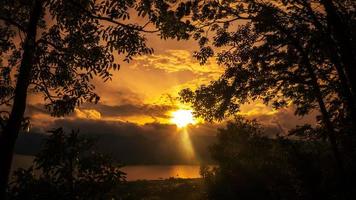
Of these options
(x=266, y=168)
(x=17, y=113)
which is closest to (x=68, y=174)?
(x=17, y=113)

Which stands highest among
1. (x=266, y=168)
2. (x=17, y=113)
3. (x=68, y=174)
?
(x=266, y=168)

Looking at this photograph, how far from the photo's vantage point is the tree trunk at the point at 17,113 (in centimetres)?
1117

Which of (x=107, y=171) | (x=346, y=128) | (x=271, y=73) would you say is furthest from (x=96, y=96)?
(x=346, y=128)

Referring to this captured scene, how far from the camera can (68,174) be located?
38.3 ft

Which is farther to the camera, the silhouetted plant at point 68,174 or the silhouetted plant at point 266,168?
the silhouetted plant at point 266,168

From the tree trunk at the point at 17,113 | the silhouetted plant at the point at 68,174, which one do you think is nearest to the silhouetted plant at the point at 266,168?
the silhouetted plant at the point at 68,174

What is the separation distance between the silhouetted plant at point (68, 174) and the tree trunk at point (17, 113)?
16.9 inches

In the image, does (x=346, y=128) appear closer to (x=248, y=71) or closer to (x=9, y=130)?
(x=248, y=71)

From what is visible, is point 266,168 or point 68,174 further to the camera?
point 266,168

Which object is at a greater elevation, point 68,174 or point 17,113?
point 17,113

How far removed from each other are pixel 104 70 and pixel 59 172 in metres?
3.87

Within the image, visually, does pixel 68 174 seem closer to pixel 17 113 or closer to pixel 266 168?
pixel 17 113

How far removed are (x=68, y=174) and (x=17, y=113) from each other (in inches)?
99.4

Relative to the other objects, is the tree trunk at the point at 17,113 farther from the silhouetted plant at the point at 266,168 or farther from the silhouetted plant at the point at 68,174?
the silhouetted plant at the point at 266,168
